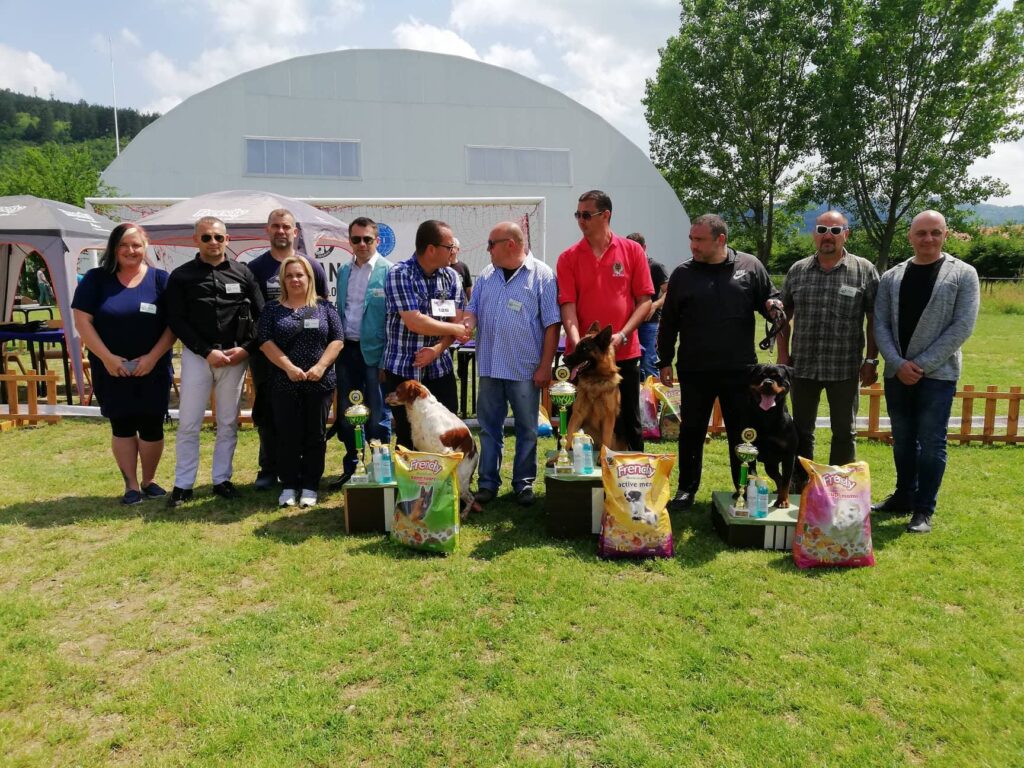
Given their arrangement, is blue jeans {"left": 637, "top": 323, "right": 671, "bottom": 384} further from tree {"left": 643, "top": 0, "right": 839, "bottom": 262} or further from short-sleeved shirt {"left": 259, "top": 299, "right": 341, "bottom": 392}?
tree {"left": 643, "top": 0, "right": 839, "bottom": 262}

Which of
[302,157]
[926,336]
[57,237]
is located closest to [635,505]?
[926,336]

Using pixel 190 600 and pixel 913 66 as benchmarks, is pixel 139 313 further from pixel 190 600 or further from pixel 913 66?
pixel 913 66

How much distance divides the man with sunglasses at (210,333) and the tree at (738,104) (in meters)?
22.3

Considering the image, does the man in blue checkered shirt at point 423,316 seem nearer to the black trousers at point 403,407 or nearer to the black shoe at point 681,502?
the black trousers at point 403,407

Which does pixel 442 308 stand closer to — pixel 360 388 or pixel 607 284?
pixel 607 284

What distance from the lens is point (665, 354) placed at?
434 centimetres

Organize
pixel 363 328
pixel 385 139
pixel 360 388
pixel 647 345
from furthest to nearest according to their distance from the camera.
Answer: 1. pixel 385 139
2. pixel 647 345
3. pixel 360 388
4. pixel 363 328

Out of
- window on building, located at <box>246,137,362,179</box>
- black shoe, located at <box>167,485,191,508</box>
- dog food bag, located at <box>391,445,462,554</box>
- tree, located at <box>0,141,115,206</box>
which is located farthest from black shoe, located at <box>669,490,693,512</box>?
tree, located at <box>0,141,115,206</box>

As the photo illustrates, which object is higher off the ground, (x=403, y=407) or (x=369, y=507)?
(x=403, y=407)

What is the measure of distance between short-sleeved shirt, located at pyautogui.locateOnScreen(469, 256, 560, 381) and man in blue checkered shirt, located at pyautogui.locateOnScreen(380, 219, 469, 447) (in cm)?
20

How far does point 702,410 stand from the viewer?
169 inches

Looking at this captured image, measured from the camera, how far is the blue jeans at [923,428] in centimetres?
395

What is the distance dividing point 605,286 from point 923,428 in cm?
218

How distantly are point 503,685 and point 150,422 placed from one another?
332 cm
